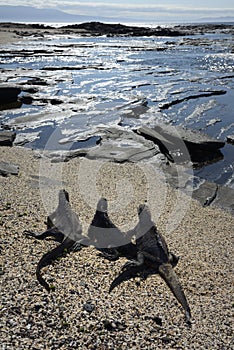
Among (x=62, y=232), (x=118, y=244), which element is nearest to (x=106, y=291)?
(x=118, y=244)

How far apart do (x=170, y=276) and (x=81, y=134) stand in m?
9.76

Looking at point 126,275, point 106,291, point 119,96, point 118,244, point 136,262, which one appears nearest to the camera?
point 106,291

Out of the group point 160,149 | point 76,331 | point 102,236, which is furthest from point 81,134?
point 76,331

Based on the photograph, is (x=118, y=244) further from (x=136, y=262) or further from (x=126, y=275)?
(x=126, y=275)

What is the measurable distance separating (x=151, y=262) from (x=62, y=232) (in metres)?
1.62

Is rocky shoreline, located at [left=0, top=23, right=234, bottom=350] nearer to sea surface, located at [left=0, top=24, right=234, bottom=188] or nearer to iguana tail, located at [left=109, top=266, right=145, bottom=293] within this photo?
iguana tail, located at [left=109, top=266, right=145, bottom=293]

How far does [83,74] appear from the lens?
27391 mm

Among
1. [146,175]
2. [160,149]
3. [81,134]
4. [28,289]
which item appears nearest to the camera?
[28,289]

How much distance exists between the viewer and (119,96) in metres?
20.9

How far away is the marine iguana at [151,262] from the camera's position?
5.53 m

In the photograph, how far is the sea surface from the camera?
49.8ft

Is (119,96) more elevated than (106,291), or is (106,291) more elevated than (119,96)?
(106,291)

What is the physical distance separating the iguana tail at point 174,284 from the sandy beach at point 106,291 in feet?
0.32

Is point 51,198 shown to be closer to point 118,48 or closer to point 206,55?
point 206,55
